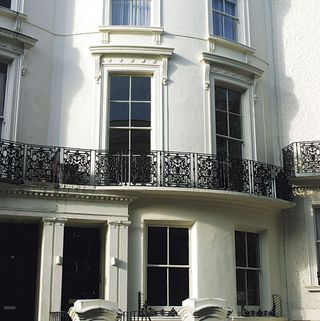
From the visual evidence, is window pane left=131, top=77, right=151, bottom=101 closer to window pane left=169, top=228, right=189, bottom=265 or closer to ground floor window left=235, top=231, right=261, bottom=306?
window pane left=169, top=228, right=189, bottom=265

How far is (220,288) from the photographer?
14.5m

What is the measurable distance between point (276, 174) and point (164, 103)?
145 inches

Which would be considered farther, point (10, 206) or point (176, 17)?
point (176, 17)

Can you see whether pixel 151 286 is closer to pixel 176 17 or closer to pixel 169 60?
pixel 169 60

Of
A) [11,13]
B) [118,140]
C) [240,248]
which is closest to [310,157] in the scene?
[240,248]

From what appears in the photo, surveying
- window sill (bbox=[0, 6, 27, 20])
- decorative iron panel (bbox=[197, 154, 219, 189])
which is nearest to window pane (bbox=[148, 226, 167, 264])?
decorative iron panel (bbox=[197, 154, 219, 189])

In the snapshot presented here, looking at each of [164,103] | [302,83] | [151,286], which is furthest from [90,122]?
[302,83]

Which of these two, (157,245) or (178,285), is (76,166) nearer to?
(157,245)

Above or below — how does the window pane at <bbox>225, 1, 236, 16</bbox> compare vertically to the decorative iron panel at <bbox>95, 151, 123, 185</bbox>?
above

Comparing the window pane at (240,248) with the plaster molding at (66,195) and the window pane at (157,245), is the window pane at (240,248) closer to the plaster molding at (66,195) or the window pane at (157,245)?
the window pane at (157,245)

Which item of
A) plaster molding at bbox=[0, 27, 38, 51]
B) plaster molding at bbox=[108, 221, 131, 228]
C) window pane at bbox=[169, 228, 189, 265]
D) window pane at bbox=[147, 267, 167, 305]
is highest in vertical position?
plaster molding at bbox=[0, 27, 38, 51]

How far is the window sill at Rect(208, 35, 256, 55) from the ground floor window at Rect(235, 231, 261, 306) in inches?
204

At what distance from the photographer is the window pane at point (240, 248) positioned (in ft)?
51.0

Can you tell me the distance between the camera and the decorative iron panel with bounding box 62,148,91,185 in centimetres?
1412
